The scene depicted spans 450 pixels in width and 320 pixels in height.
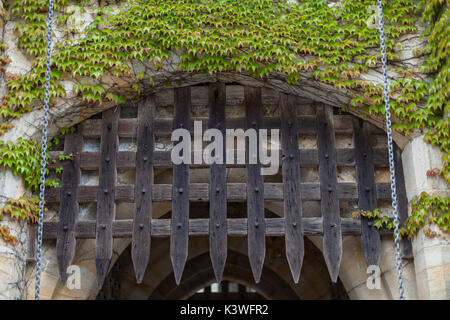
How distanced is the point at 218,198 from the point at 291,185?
0.62 meters

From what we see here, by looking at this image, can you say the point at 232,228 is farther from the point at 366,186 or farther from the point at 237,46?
the point at 237,46

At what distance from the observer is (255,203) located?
5316 millimetres

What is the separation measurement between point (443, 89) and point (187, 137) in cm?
214

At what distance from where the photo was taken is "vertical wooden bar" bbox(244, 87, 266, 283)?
5180mm

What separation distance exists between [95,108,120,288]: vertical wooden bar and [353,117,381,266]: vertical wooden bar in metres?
2.06

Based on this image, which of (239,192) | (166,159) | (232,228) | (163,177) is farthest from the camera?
(163,177)

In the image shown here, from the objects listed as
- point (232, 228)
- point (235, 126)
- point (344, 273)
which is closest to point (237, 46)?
point (235, 126)

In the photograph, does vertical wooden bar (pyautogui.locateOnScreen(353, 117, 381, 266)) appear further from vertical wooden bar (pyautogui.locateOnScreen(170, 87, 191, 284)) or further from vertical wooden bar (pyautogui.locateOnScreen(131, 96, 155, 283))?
vertical wooden bar (pyautogui.locateOnScreen(131, 96, 155, 283))

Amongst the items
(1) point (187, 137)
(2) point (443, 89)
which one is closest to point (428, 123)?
(2) point (443, 89)

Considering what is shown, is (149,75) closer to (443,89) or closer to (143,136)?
(143,136)

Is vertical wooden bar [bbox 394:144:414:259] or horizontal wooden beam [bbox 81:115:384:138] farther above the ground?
horizontal wooden beam [bbox 81:115:384:138]

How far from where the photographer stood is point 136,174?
5.43m

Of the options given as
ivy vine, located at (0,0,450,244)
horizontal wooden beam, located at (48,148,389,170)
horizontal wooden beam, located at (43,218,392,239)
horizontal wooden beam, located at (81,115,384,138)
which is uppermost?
ivy vine, located at (0,0,450,244)

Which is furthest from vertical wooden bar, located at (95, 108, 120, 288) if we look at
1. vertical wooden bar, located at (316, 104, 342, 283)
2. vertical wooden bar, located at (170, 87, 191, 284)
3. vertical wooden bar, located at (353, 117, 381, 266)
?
vertical wooden bar, located at (353, 117, 381, 266)
